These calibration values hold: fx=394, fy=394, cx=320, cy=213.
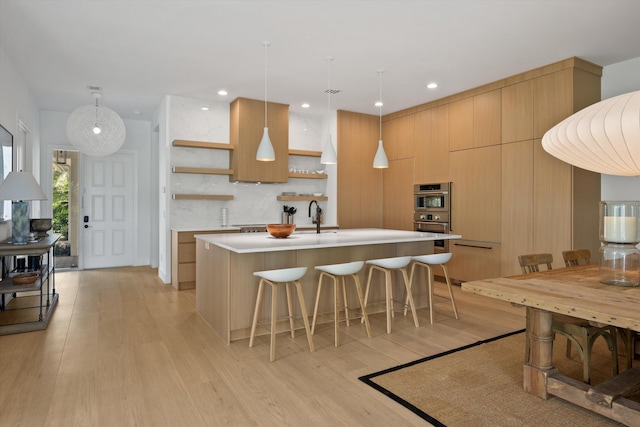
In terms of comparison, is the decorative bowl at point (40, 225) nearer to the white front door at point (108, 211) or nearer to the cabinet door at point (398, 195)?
the white front door at point (108, 211)

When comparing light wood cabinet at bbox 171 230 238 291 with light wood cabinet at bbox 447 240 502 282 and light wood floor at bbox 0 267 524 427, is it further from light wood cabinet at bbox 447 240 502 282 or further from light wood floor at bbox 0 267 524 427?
light wood cabinet at bbox 447 240 502 282

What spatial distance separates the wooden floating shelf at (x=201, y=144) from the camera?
5.56 metres

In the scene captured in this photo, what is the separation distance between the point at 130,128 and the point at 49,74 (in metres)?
2.44

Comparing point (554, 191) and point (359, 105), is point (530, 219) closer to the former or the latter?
point (554, 191)

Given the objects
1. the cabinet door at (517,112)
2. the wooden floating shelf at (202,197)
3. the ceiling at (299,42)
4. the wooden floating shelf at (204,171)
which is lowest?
the wooden floating shelf at (202,197)

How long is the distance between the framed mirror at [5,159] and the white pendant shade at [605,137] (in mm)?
4761

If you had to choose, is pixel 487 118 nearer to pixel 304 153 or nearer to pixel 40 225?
pixel 304 153

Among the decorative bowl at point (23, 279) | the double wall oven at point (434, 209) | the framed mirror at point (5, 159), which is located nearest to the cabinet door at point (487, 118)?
the double wall oven at point (434, 209)

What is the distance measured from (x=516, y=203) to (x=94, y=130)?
16.7 feet

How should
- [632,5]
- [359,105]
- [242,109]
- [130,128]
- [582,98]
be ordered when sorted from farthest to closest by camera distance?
[130,128]
[359,105]
[242,109]
[582,98]
[632,5]

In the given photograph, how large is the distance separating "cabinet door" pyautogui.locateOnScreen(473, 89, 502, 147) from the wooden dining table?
9.23ft

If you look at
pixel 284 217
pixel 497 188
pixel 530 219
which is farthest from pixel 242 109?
pixel 530 219

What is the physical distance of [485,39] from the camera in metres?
3.73

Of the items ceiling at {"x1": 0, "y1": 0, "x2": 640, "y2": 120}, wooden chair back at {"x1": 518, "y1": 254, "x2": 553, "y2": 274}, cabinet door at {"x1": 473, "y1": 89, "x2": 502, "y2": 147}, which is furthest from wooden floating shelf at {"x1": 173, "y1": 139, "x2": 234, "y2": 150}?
wooden chair back at {"x1": 518, "y1": 254, "x2": 553, "y2": 274}
